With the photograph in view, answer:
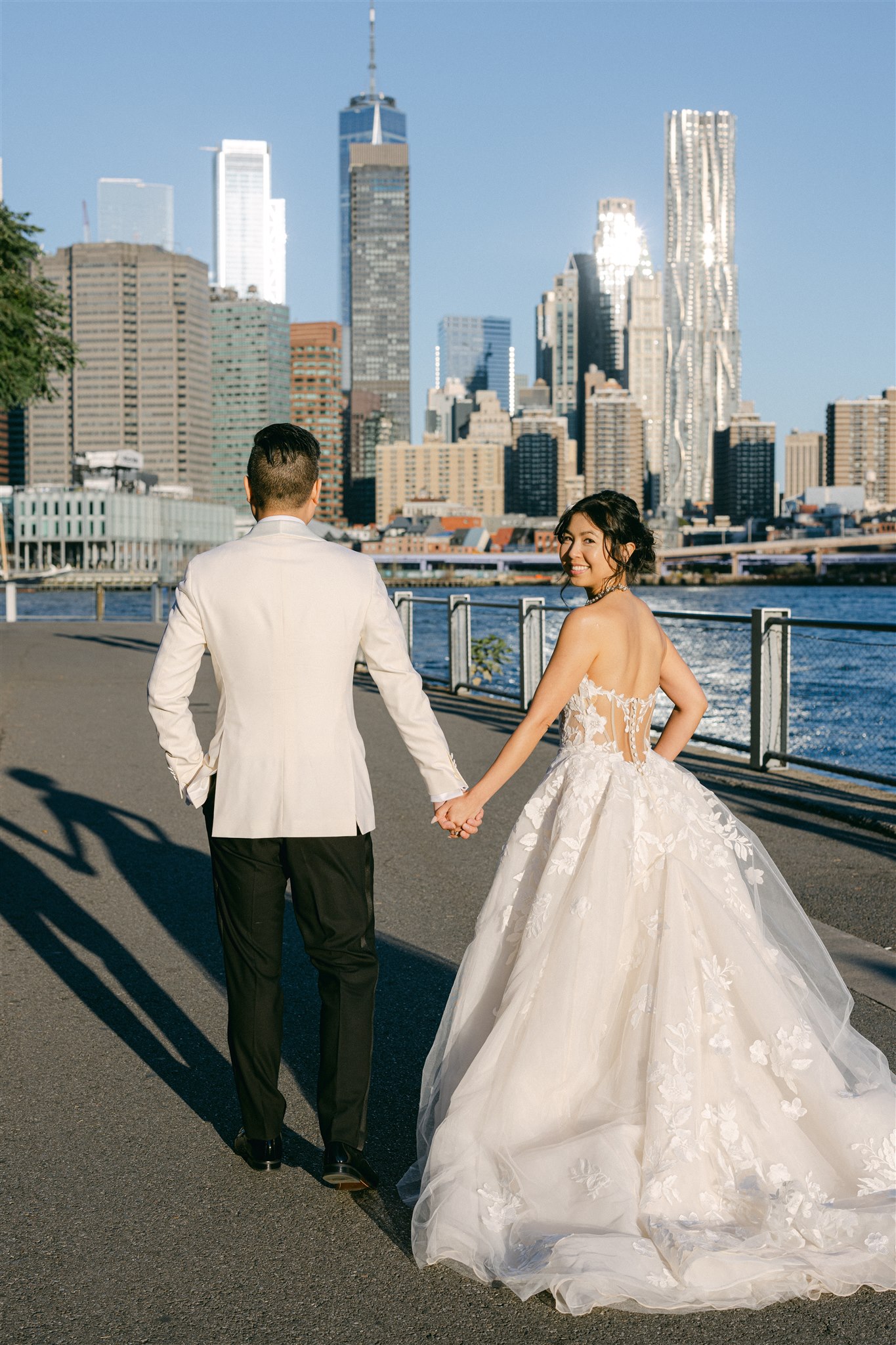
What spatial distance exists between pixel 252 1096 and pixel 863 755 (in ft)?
25.7

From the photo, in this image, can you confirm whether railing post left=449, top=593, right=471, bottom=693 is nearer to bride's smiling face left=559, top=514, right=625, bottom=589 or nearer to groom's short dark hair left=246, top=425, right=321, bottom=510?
bride's smiling face left=559, top=514, right=625, bottom=589

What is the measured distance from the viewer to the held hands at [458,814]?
3.72 metres

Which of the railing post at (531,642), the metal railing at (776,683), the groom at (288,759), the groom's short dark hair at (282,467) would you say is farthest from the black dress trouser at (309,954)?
the railing post at (531,642)

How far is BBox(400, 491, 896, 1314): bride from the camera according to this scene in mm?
3025

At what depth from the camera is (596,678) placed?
12.3ft

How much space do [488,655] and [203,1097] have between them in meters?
13.1

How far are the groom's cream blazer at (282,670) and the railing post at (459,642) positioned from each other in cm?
1332

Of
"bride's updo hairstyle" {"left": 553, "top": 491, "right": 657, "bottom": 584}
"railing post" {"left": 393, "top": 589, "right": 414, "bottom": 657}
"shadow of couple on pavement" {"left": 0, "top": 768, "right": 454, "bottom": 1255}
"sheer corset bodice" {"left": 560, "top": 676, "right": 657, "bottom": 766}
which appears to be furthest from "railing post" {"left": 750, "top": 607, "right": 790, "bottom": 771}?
"railing post" {"left": 393, "top": 589, "right": 414, "bottom": 657}

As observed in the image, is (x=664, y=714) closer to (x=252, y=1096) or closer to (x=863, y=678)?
(x=863, y=678)

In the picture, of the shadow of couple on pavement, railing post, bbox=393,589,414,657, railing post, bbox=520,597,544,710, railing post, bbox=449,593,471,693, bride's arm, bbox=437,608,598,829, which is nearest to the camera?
bride's arm, bbox=437,608,598,829

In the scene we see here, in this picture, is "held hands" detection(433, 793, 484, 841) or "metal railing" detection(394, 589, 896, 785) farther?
"metal railing" detection(394, 589, 896, 785)

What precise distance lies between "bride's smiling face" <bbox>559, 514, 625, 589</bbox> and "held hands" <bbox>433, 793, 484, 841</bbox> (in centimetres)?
71

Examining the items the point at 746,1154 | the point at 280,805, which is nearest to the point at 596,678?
the point at 280,805

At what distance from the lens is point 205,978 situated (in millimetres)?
5426
